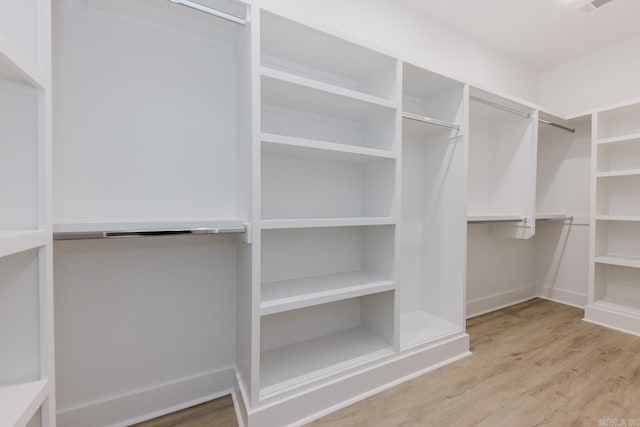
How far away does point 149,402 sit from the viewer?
144 centimetres

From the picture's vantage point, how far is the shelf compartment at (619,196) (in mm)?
2607

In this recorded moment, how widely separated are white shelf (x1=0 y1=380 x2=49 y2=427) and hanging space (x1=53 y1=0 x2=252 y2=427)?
512 mm

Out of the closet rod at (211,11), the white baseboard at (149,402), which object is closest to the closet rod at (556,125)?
→ the closet rod at (211,11)

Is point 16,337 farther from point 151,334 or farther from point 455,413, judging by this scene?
point 455,413

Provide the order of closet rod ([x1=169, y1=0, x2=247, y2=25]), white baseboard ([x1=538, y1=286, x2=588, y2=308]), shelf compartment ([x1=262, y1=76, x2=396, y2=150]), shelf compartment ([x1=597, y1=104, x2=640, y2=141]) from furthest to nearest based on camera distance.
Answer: white baseboard ([x1=538, y1=286, x2=588, y2=308]) → shelf compartment ([x1=597, y1=104, x2=640, y2=141]) → shelf compartment ([x1=262, y1=76, x2=396, y2=150]) → closet rod ([x1=169, y1=0, x2=247, y2=25])

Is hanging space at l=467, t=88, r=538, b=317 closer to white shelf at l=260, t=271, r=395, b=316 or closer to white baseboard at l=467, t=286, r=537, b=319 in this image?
white baseboard at l=467, t=286, r=537, b=319

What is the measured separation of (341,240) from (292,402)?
1.03m

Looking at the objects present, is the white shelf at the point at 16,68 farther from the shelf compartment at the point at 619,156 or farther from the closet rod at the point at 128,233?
the shelf compartment at the point at 619,156

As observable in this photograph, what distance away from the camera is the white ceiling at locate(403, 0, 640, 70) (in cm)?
219

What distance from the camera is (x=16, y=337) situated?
80 centimetres

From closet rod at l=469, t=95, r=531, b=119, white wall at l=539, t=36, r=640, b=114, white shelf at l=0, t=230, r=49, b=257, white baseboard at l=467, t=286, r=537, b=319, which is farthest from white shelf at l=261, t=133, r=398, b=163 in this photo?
white wall at l=539, t=36, r=640, b=114

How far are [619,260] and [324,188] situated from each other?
2.82 meters

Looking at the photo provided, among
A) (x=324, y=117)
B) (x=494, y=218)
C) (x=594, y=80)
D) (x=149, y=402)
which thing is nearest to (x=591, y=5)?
(x=594, y=80)

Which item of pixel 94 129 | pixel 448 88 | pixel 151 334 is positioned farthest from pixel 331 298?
pixel 448 88
